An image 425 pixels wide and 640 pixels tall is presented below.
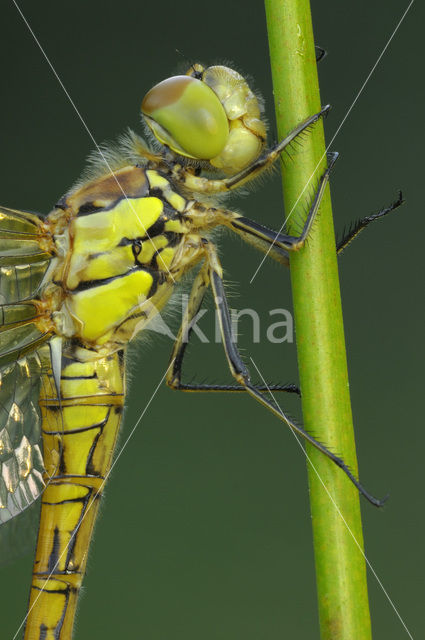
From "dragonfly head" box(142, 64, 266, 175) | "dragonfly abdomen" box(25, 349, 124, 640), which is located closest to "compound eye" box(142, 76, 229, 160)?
"dragonfly head" box(142, 64, 266, 175)

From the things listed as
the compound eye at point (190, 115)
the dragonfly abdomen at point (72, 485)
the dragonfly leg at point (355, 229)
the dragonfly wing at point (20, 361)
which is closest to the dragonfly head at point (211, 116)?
the compound eye at point (190, 115)

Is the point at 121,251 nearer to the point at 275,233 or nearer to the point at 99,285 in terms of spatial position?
the point at 99,285

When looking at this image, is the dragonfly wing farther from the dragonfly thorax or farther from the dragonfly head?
the dragonfly head

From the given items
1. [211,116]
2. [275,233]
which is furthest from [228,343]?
[211,116]

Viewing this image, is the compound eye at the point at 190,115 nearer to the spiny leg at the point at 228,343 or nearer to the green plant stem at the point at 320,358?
the spiny leg at the point at 228,343

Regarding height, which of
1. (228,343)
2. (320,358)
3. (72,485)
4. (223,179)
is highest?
(223,179)
